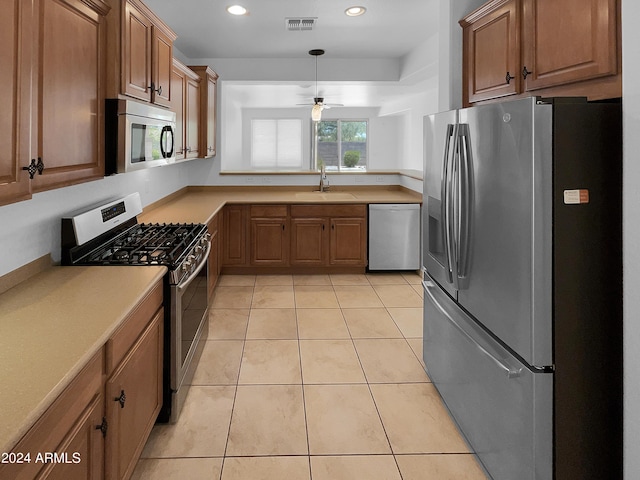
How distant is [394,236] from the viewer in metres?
5.30

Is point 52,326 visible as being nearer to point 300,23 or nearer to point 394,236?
point 300,23

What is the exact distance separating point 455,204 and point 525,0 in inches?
40.8

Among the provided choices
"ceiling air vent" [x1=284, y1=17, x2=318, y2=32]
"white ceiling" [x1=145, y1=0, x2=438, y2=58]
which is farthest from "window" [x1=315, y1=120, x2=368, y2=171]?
"ceiling air vent" [x1=284, y1=17, x2=318, y2=32]

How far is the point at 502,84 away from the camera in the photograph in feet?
8.11

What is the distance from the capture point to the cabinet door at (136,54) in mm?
2424

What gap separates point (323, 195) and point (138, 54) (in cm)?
330

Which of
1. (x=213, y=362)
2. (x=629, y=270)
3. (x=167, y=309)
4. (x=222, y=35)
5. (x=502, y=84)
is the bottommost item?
(x=213, y=362)

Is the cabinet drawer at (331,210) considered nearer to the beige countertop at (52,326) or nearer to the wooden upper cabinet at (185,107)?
the wooden upper cabinet at (185,107)

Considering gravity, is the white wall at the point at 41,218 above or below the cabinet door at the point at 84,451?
above

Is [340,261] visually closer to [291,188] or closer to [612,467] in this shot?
[291,188]

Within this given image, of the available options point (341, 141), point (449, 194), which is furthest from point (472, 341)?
point (341, 141)

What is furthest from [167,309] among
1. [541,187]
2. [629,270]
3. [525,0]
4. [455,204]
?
[525,0]

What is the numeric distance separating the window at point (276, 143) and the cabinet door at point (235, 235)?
19.3ft

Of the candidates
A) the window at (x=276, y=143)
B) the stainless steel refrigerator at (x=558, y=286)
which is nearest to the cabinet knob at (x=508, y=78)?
the stainless steel refrigerator at (x=558, y=286)
